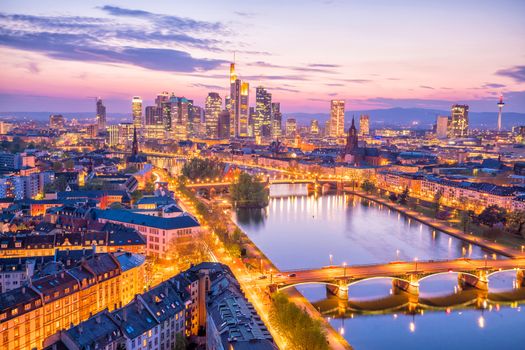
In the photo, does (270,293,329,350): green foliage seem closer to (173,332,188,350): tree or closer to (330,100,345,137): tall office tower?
(173,332,188,350): tree

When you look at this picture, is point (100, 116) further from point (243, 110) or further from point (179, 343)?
point (179, 343)

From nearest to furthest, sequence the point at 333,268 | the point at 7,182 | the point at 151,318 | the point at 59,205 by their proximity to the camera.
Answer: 1. the point at 151,318
2. the point at 333,268
3. the point at 59,205
4. the point at 7,182

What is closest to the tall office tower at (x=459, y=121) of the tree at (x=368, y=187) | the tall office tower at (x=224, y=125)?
the tall office tower at (x=224, y=125)

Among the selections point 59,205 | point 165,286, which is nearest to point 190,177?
point 59,205

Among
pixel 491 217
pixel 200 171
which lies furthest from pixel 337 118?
pixel 491 217

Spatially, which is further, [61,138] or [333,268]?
[61,138]

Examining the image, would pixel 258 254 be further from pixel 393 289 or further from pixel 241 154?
pixel 241 154

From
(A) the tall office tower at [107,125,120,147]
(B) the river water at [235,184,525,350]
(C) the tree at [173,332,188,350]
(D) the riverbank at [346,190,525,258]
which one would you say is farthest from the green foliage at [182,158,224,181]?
(A) the tall office tower at [107,125,120,147]
